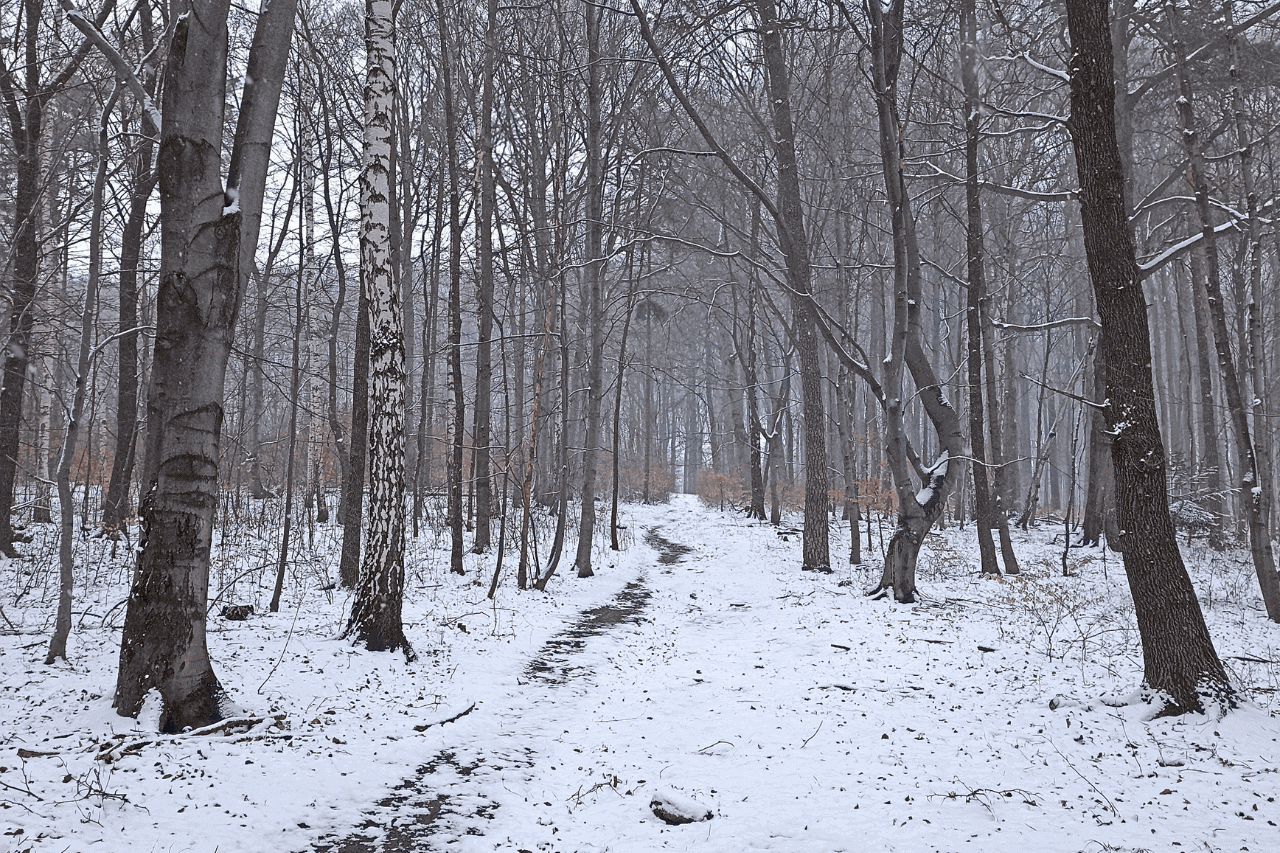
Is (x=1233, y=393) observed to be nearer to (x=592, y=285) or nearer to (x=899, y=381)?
(x=899, y=381)

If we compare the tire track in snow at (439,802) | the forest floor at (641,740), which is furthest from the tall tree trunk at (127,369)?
the tire track in snow at (439,802)

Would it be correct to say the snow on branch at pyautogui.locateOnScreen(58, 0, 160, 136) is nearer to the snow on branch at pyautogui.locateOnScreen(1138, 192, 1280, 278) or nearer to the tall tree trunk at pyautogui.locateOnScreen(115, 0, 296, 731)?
the tall tree trunk at pyautogui.locateOnScreen(115, 0, 296, 731)

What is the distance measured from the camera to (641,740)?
16.1 ft

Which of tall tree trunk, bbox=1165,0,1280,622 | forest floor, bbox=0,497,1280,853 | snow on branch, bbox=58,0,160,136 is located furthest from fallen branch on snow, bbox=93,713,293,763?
tall tree trunk, bbox=1165,0,1280,622

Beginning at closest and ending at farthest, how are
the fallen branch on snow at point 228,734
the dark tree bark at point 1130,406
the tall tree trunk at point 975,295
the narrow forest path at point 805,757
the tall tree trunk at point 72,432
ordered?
the narrow forest path at point 805,757, the fallen branch on snow at point 228,734, the dark tree bark at point 1130,406, the tall tree trunk at point 72,432, the tall tree trunk at point 975,295

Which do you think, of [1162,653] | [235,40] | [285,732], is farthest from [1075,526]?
[235,40]

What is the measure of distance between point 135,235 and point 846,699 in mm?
12565

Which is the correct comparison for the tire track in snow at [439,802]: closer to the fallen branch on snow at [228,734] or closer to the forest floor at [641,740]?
the forest floor at [641,740]

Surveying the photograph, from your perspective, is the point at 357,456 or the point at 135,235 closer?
the point at 357,456

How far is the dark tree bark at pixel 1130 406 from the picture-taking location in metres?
4.84

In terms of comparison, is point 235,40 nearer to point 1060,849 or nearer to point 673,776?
point 673,776

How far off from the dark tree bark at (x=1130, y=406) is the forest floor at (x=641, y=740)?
1.43ft

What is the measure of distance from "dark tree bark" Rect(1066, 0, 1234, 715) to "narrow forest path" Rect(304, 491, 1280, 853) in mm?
490

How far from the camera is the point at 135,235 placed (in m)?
11.1
